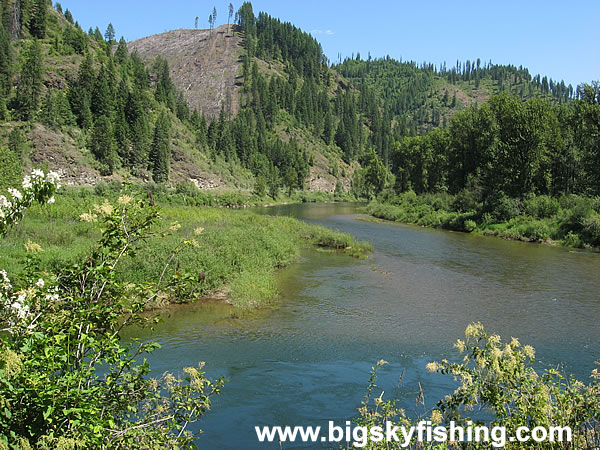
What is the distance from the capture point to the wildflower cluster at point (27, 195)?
530cm

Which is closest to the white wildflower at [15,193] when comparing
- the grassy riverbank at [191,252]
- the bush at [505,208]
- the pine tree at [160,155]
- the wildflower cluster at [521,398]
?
the wildflower cluster at [521,398]

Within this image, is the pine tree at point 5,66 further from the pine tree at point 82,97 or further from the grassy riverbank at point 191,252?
the grassy riverbank at point 191,252

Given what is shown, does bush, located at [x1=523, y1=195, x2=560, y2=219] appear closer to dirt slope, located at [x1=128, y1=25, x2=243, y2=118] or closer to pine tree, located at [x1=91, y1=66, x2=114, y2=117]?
pine tree, located at [x1=91, y1=66, x2=114, y2=117]

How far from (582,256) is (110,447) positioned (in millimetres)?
36954

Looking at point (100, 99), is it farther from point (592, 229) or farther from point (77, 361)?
point (77, 361)

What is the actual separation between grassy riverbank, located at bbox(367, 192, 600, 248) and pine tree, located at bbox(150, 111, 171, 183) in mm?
37379

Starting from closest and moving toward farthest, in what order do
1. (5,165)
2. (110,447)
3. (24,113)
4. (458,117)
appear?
(110,447)
(5,165)
(24,113)
(458,117)

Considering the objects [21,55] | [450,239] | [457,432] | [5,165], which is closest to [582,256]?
[450,239]

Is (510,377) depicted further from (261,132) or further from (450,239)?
(261,132)

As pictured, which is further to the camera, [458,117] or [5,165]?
[458,117]

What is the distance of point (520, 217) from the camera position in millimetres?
48062

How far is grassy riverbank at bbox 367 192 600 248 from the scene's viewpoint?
133 ft

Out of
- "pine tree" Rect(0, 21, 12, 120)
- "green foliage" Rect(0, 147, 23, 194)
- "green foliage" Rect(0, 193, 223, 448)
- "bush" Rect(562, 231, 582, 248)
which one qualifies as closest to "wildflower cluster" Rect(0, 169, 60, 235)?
"green foliage" Rect(0, 193, 223, 448)

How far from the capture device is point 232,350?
1397 cm
